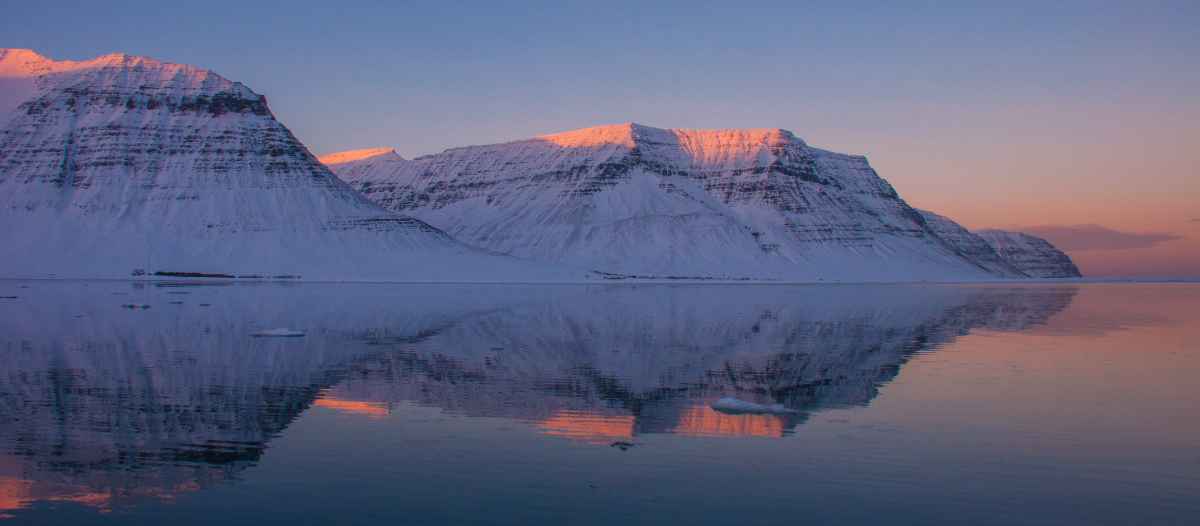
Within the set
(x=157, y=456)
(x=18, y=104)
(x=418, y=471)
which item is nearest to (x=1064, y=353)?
(x=418, y=471)

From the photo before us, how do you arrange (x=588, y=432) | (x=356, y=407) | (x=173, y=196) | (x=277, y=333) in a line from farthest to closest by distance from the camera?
(x=173, y=196) < (x=277, y=333) < (x=356, y=407) < (x=588, y=432)

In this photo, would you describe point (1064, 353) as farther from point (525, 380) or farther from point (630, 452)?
point (630, 452)

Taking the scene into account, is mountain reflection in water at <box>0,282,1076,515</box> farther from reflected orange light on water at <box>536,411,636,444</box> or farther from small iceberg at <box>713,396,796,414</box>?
small iceberg at <box>713,396,796,414</box>

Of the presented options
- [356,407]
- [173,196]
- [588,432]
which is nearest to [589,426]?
[588,432]

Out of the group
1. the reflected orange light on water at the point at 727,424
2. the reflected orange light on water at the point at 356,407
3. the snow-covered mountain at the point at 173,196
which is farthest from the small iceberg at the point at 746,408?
the snow-covered mountain at the point at 173,196

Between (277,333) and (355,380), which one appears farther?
(277,333)

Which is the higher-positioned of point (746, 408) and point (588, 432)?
point (746, 408)

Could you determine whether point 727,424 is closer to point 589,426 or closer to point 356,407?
point 589,426
